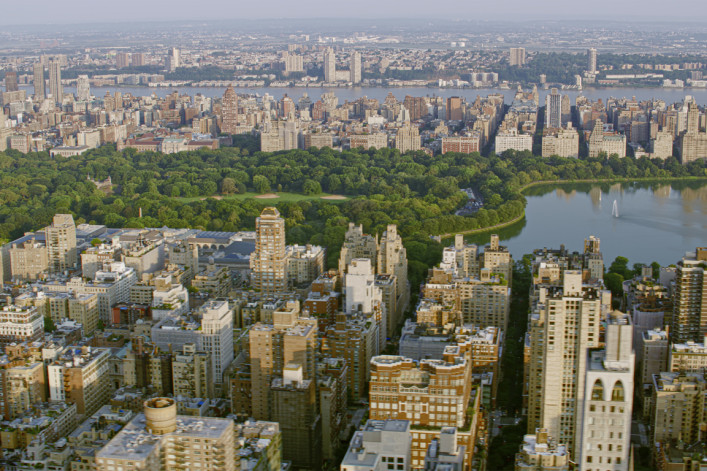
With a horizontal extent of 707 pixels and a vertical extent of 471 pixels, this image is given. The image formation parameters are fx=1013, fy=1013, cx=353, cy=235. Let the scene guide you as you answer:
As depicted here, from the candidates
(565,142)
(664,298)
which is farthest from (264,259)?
(565,142)

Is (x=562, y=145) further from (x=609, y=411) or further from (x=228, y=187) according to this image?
(x=609, y=411)

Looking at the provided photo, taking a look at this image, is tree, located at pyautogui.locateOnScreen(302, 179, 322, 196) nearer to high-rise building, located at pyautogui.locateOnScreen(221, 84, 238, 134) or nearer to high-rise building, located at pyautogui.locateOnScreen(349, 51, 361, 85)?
high-rise building, located at pyautogui.locateOnScreen(221, 84, 238, 134)

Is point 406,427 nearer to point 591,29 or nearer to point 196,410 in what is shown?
point 196,410

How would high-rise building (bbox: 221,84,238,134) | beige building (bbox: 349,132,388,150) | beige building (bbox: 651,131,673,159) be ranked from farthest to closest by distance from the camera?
high-rise building (bbox: 221,84,238,134), beige building (bbox: 349,132,388,150), beige building (bbox: 651,131,673,159)

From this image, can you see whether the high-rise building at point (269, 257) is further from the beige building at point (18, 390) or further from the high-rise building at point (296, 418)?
the high-rise building at point (296, 418)

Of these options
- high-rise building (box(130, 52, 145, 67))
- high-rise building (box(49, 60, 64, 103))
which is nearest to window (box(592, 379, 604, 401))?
high-rise building (box(49, 60, 64, 103))

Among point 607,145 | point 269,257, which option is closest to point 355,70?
point 607,145
